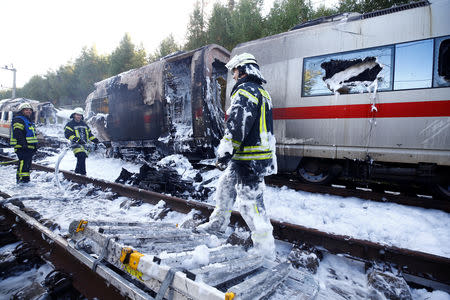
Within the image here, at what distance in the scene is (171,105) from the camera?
23.2 ft

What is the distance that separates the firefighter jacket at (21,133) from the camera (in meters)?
5.60

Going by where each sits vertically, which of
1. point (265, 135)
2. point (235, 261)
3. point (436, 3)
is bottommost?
point (235, 261)

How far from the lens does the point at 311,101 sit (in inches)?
186

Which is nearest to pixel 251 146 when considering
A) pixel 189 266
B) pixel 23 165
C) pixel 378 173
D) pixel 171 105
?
pixel 189 266

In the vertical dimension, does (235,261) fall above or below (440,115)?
below

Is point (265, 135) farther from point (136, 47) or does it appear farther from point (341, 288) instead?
point (136, 47)

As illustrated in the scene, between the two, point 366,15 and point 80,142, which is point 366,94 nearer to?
point 366,15

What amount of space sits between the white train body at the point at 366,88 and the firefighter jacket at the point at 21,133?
5.82 metres

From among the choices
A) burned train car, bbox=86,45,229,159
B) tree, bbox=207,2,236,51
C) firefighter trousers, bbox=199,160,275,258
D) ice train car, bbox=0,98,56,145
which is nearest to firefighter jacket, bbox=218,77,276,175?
firefighter trousers, bbox=199,160,275,258

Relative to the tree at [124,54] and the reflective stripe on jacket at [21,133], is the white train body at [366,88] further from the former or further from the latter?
the tree at [124,54]

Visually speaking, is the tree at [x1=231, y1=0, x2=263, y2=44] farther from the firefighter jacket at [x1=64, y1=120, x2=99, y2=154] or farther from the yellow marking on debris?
the yellow marking on debris

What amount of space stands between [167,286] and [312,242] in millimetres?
1977

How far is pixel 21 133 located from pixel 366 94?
7.52 metres

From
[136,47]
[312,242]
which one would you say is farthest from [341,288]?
[136,47]
